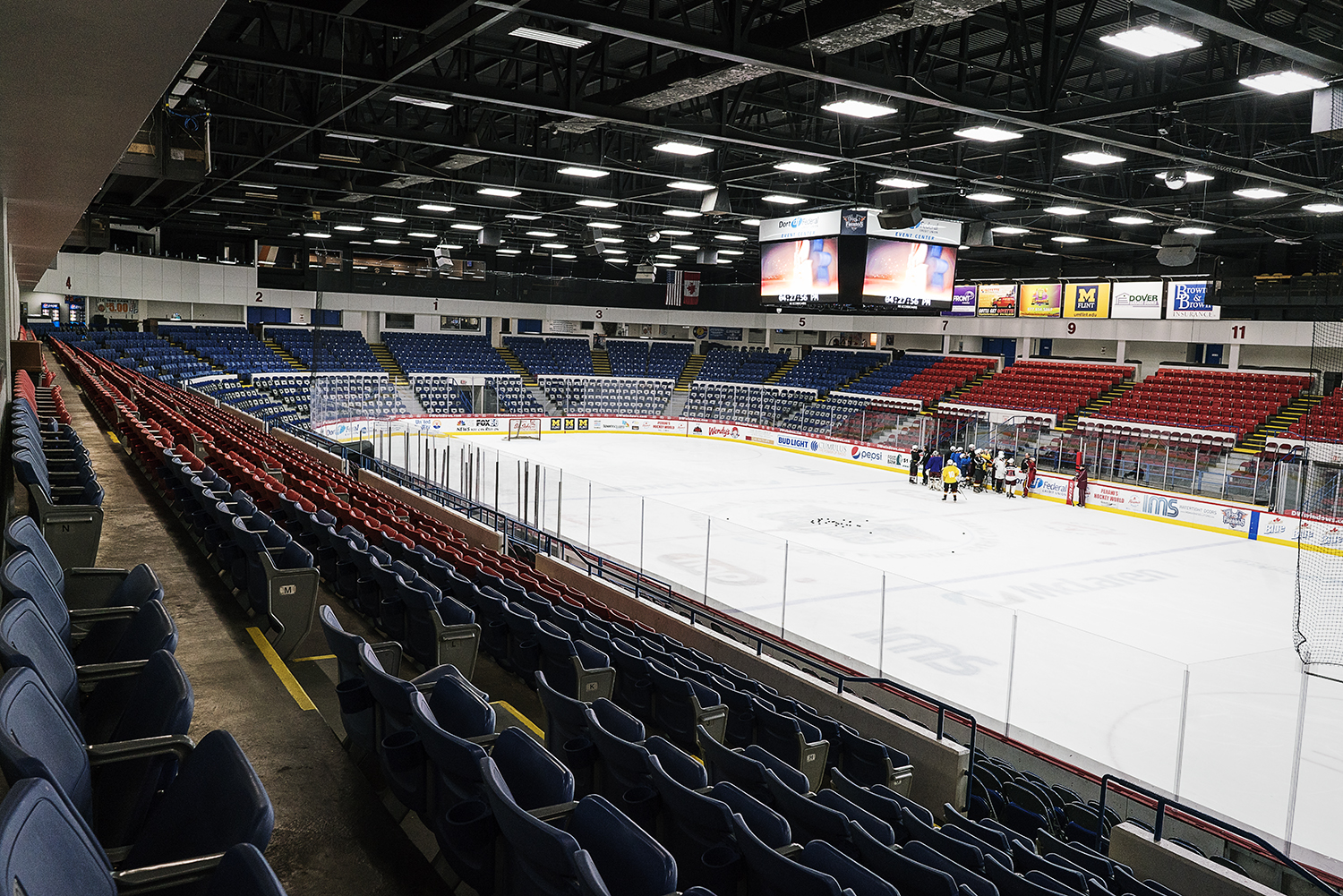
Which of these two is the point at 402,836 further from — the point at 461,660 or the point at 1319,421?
the point at 1319,421

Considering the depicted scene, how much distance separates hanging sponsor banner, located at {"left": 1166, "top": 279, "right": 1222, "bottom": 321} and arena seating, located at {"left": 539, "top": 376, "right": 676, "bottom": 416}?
938 inches

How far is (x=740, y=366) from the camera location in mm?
47844

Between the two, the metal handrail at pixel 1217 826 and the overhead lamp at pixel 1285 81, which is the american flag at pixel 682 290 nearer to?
the overhead lamp at pixel 1285 81

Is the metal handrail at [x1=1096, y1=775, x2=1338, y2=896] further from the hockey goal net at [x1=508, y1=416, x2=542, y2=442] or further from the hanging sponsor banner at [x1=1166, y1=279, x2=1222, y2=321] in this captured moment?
the hockey goal net at [x1=508, y1=416, x2=542, y2=442]

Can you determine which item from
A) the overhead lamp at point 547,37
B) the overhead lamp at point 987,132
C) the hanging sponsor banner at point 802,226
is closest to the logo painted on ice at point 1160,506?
the hanging sponsor banner at point 802,226

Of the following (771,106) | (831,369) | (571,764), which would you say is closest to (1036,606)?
(771,106)

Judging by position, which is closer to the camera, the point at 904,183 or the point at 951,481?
the point at 904,183

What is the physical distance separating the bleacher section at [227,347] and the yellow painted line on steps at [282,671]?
33.5 m

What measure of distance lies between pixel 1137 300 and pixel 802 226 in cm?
1298

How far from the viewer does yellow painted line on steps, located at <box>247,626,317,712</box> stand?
184 inches

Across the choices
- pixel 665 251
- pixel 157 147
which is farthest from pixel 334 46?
pixel 665 251

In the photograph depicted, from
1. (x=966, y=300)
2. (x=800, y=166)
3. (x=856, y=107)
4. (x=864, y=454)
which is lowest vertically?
(x=864, y=454)

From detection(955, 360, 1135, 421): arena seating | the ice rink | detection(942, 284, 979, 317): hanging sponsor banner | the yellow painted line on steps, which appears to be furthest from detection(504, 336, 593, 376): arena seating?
the yellow painted line on steps

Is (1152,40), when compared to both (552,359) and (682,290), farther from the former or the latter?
(552,359)
